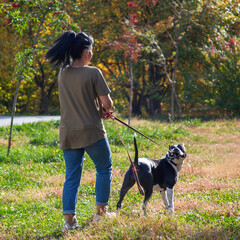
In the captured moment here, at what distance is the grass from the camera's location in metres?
3.50

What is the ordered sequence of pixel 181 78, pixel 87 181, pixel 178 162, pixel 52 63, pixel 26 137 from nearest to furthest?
pixel 52 63 → pixel 178 162 → pixel 87 181 → pixel 26 137 → pixel 181 78

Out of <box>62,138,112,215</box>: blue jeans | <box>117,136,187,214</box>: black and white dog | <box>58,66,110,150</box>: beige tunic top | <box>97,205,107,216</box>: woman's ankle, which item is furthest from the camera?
<box>117,136,187,214</box>: black and white dog

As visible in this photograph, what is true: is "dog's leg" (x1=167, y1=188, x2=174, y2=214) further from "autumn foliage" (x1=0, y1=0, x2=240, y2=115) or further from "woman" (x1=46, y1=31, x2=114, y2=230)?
"autumn foliage" (x1=0, y1=0, x2=240, y2=115)

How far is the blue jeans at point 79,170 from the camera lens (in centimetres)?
373

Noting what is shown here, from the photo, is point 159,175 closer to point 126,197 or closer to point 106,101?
point 126,197

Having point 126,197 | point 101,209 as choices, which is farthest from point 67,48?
point 126,197

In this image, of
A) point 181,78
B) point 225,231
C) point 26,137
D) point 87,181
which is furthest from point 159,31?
point 225,231

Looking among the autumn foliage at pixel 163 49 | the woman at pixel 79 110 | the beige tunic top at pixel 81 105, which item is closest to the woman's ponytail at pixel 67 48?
the woman at pixel 79 110

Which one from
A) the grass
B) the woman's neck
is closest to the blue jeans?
the grass

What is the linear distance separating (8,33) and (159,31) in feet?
27.3

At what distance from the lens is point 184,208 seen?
456 cm

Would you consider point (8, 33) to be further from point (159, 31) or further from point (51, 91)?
point (159, 31)

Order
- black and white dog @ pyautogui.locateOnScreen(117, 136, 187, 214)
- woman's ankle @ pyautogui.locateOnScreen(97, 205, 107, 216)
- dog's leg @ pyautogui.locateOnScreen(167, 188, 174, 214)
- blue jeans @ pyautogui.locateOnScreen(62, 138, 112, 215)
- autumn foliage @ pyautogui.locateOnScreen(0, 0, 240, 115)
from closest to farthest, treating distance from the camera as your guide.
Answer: blue jeans @ pyautogui.locateOnScreen(62, 138, 112, 215) < woman's ankle @ pyautogui.locateOnScreen(97, 205, 107, 216) < black and white dog @ pyautogui.locateOnScreen(117, 136, 187, 214) < dog's leg @ pyautogui.locateOnScreen(167, 188, 174, 214) < autumn foliage @ pyautogui.locateOnScreen(0, 0, 240, 115)

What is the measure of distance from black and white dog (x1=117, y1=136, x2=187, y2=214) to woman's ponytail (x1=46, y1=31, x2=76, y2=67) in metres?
1.36
